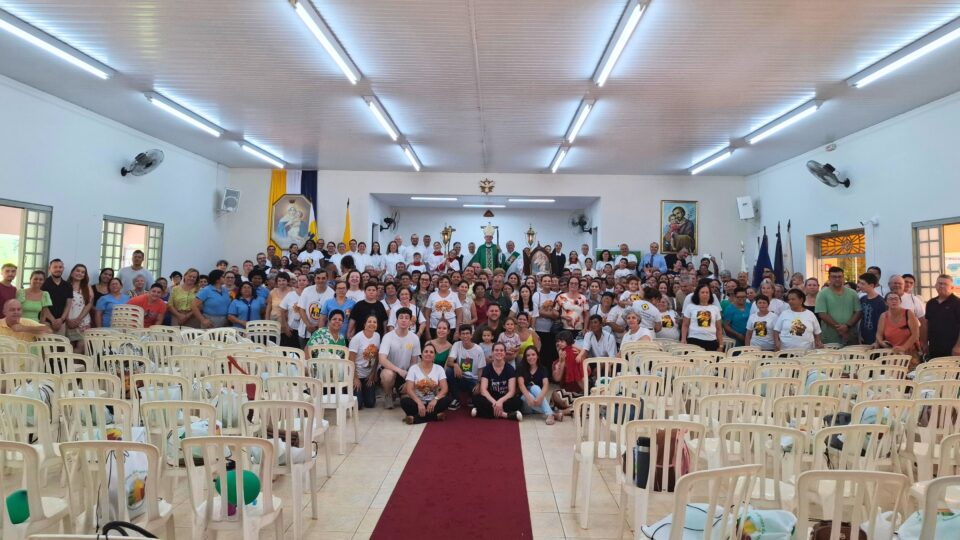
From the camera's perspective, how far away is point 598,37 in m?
5.75

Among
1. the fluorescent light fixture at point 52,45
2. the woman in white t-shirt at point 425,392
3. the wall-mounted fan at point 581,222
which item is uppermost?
the fluorescent light fixture at point 52,45

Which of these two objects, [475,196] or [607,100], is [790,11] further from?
[475,196]

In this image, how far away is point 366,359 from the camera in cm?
582

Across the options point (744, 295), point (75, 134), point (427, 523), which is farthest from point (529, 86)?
point (75, 134)

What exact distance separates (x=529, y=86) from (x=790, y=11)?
322 centimetres

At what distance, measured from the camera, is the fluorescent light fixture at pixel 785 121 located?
25.4 ft

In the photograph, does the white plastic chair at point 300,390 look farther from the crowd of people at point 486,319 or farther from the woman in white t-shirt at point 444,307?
the woman in white t-shirt at point 444,307

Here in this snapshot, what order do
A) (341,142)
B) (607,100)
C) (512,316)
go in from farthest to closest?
(341,142)
(607,100)
(512,316)

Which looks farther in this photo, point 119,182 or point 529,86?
point 119,182

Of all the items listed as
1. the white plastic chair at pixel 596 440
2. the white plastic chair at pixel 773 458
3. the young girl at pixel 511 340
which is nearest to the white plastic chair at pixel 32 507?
the white plastic chair at pixel 596 440

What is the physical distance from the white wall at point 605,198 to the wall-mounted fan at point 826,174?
3.56 metres

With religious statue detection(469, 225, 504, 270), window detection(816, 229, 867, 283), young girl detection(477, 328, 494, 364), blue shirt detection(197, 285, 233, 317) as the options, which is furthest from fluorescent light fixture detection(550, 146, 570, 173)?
blue shirt detection(197, 285, 233, 317)

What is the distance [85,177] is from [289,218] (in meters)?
4.88

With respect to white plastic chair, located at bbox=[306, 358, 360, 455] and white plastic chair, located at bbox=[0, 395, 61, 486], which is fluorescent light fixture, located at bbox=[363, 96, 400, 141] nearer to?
white plastic chair, located at bbox=[306, 358, 360, 455]
